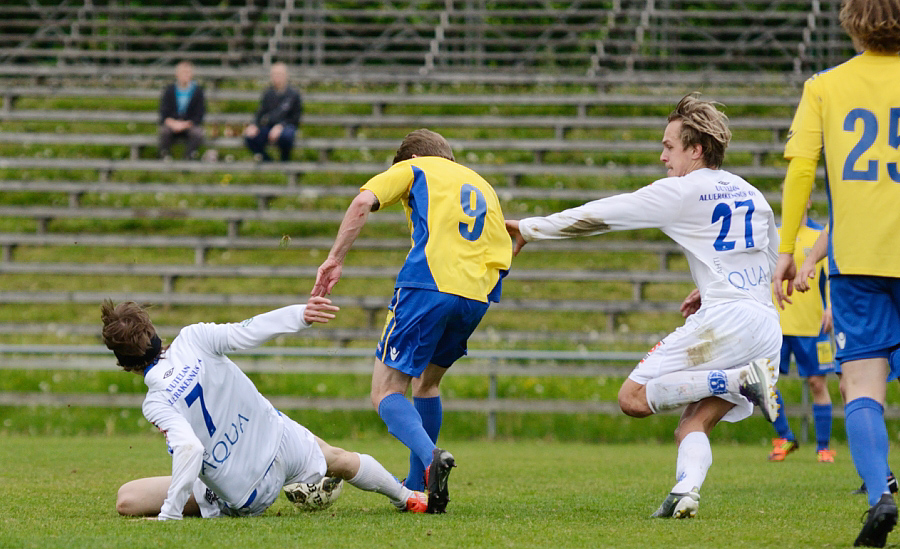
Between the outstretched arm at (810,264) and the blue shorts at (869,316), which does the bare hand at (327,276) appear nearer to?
the outstretched arm at (810,264)

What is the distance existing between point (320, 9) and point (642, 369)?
16946 millimetres

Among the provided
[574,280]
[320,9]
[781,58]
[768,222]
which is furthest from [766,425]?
[320,9]

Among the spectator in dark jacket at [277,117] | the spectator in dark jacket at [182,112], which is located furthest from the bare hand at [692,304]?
the spectator in dark jacket at [182,112]

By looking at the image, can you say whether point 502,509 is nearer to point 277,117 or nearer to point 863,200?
point 863,200

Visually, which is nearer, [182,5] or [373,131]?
[373,131]

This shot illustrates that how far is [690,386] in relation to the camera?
4887mm

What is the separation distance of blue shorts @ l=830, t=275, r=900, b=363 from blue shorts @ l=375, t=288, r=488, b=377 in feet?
6.00

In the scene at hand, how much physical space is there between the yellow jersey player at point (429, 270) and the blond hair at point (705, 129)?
1050 millimetres

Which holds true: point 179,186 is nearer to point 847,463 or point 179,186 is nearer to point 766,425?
point 766,425

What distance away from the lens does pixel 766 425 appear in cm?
1127

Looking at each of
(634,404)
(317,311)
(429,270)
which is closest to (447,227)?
(429,270)

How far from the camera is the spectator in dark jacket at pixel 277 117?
52.3 ft

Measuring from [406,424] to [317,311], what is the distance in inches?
34.9

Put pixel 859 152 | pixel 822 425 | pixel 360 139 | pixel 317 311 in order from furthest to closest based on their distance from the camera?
pixel 360 139 → pixel 822 425 → pixel 317 311 → pixel 859 152
